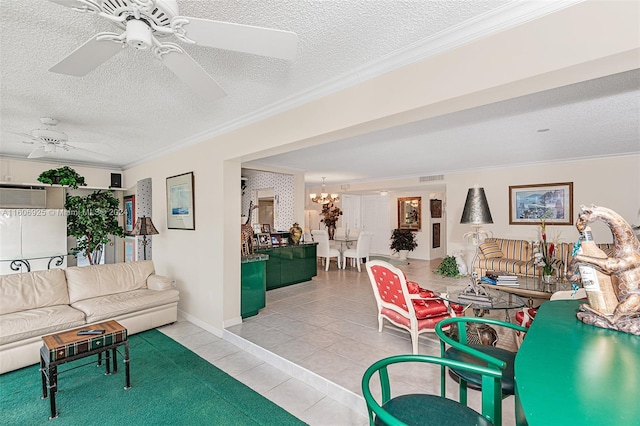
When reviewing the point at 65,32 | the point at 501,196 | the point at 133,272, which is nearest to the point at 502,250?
the point at 501,196

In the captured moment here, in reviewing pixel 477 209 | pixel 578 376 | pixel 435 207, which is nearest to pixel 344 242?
pixel 435 207

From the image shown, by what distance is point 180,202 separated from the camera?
4.51 meters

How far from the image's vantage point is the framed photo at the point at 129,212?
20.8ft

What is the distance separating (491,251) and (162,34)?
6.48 metres

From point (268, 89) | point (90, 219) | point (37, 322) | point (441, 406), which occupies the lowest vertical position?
point (37, 322)

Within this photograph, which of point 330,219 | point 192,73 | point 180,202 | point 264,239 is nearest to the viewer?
point 192,73

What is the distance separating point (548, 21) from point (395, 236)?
334 inches

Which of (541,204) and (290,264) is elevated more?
(541,204)

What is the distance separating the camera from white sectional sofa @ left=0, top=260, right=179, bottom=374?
301 centimetres

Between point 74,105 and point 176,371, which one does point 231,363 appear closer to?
point 176,371

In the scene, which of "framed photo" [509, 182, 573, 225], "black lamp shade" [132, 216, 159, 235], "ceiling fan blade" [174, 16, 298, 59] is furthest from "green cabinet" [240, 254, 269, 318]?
"framed photo" [509, 182, 573, 225]

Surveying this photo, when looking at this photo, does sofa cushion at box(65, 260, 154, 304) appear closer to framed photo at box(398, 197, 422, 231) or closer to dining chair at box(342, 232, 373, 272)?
dining chair at box(342, 232, 373, 272)

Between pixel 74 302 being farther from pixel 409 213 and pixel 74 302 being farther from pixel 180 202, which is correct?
pixel 409 213

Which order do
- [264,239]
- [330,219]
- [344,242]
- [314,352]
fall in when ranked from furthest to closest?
[330,219], [344,242], [264,239], [314,352]
